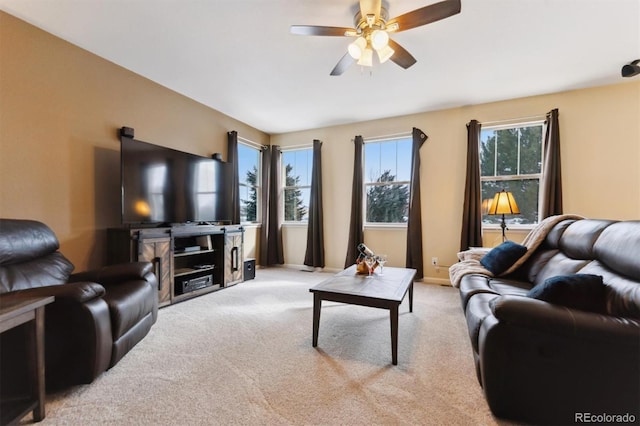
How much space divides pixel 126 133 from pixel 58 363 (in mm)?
2322

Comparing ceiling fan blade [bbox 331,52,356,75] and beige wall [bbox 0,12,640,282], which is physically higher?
ceiling fan blade [bbox 331,52,356,75]

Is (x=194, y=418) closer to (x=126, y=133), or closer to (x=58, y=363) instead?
(x=58, y=363)

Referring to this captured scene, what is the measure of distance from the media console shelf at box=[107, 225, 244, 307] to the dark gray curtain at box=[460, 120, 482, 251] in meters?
3.28

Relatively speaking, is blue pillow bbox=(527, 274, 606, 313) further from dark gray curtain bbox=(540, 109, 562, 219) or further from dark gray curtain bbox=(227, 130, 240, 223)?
dark gray curtain bbox=(227, 130, 240, 223)

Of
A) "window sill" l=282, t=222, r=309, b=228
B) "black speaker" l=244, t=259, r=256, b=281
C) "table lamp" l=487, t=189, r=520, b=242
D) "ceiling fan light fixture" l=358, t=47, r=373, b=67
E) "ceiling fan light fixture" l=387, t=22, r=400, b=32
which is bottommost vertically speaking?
"black speaker" l=244, t=259, r=256, b=281

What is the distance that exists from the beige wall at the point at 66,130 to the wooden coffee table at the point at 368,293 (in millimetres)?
2413

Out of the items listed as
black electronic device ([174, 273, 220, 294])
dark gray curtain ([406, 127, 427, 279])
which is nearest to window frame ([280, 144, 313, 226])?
dark gray curtain ([406, 127, 427, 279])

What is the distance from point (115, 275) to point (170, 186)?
4.41ft

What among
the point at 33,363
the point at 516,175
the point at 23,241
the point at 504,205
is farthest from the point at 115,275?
the point at 516,175

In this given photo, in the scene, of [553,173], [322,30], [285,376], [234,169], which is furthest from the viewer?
[234,169]

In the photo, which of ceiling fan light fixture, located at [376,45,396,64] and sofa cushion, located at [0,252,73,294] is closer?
sofa cushion, located at [0,252,73,294]

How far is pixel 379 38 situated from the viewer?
6.48 feet

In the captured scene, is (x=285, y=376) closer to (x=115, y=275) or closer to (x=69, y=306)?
(x=69, y=306)

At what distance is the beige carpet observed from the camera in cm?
138
